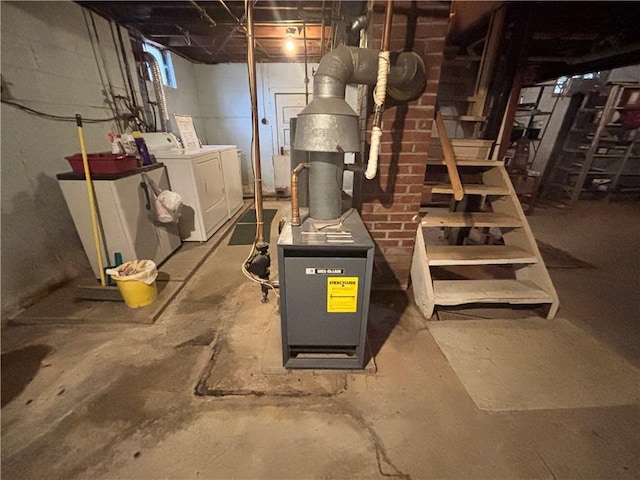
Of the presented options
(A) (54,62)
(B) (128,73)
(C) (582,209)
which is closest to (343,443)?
(A) (54,62)

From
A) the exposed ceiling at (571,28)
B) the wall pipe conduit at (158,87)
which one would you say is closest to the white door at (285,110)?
the wall pipe conduit at (158,87)

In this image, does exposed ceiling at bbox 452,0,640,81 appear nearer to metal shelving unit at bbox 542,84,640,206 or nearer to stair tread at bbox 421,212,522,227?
stair tread at bbox 421,212,522,227

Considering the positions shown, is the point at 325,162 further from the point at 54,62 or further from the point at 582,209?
the point at 582,209

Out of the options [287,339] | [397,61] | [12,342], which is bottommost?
[12,342]

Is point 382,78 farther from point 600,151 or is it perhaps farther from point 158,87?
point 600,151

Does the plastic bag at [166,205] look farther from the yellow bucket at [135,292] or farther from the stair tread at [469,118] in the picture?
the stair tread at [469,118]

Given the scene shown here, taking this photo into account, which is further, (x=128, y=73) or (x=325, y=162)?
(x=128, y=73)

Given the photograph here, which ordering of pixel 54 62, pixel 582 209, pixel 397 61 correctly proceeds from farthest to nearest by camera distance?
1. pixel 582 209
2. pixel 54 62
3. pixel 397 61

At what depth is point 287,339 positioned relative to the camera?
1.45m

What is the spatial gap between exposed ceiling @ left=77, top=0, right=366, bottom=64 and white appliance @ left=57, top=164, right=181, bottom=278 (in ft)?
5.39

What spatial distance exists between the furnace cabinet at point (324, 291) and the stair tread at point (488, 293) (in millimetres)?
796

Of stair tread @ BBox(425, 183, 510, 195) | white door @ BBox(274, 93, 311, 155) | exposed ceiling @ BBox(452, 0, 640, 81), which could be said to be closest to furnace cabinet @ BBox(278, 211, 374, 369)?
stair tread @ BBox(425, 183, 510, 195)

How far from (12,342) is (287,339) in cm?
180

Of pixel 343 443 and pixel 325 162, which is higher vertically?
pixel 325 162
